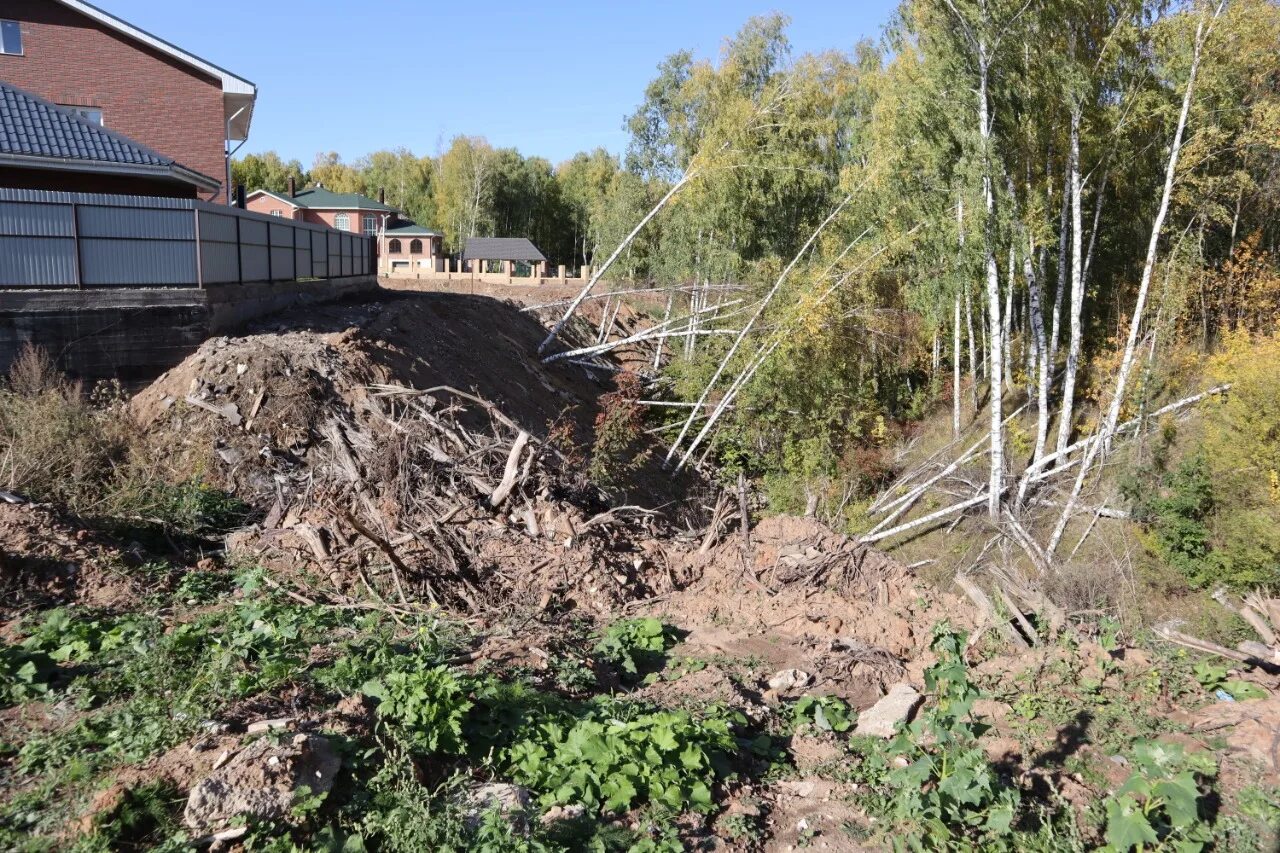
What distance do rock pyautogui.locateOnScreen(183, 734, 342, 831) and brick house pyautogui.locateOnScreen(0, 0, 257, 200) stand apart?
21.4 meters

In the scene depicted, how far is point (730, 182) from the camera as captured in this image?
71.3ft

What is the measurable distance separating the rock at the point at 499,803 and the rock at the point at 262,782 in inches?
31.8

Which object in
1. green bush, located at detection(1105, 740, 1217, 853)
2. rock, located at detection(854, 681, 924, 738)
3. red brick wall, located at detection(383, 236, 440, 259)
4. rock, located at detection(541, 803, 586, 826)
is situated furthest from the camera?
red brick wall, located at detection(383, 236, 440, 259)

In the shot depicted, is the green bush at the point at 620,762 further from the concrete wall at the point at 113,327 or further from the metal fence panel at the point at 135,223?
the metal fence panel at the point at 135,223

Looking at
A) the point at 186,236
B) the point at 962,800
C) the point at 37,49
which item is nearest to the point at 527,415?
the point at 186,236

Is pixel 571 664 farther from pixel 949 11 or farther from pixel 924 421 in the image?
pixel 924 421

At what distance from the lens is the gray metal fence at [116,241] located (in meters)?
11.3

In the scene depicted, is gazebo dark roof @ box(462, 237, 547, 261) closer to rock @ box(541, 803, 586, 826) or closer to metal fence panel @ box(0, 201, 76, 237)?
metal fence panel @ box(0, 201, 76, 237)

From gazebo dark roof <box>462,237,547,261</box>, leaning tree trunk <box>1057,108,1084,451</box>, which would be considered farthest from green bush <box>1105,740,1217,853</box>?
gazebo dark roof <box>462,237,547,261</box>

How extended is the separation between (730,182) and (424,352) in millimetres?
9557

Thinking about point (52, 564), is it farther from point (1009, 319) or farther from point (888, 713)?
point (1009, 319)

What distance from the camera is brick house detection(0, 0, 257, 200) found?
22031 millimetres

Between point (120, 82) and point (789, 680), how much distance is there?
24.4 metres

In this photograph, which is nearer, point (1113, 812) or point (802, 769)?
point (1113, 812)
